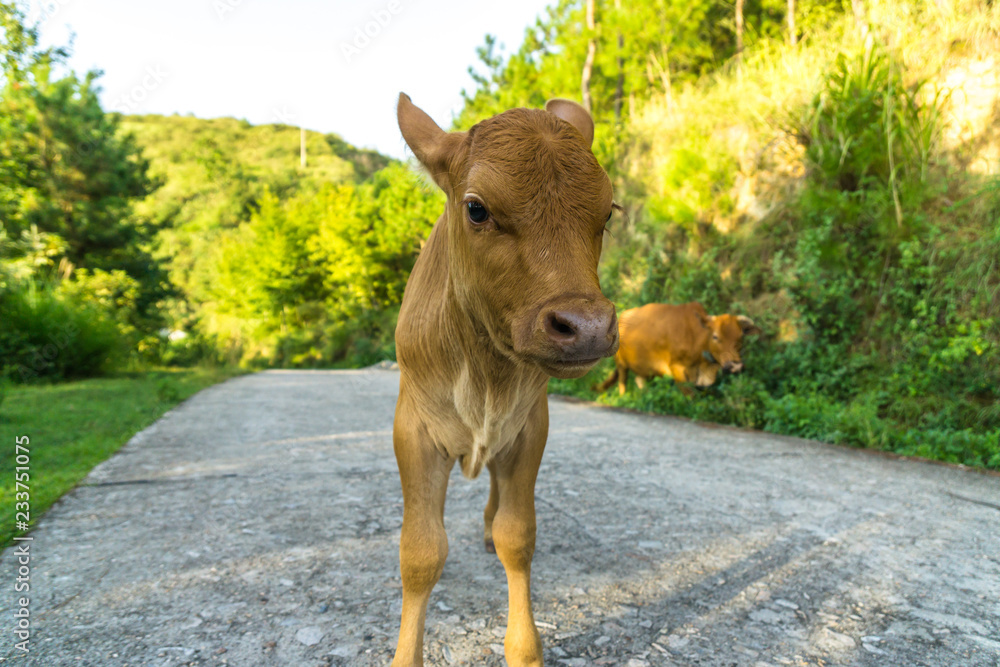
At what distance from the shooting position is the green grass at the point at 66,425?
13.0ft

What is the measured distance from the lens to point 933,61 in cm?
776

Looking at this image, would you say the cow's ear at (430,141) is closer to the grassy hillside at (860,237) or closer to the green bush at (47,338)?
the grassy hillside at (860,237)

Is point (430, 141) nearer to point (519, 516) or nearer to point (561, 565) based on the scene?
point (519, 516)

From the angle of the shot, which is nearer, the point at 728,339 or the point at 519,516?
the point at 519,516

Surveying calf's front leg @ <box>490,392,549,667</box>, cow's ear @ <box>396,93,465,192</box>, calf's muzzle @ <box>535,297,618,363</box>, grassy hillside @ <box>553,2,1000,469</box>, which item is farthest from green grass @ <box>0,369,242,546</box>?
grassy hillside @ <box>553,2,1000,469</box>

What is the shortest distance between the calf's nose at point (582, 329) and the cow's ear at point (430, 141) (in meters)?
0.83

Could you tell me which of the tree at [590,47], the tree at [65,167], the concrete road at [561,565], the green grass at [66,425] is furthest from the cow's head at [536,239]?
the tree at [65,167]

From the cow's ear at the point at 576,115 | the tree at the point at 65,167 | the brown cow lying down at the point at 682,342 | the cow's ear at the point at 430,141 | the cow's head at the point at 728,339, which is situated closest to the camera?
the cow's ear at the point at 430,141

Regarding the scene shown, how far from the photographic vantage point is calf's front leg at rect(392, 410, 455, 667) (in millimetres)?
2191

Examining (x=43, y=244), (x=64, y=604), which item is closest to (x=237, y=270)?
(x=43, y=244)

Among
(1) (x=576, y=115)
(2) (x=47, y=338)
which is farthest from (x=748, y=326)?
(2) (x=47, y=338)

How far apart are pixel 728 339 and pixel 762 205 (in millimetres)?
3136

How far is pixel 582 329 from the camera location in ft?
4.99

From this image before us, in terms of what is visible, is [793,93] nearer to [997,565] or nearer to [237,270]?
[997,565]
